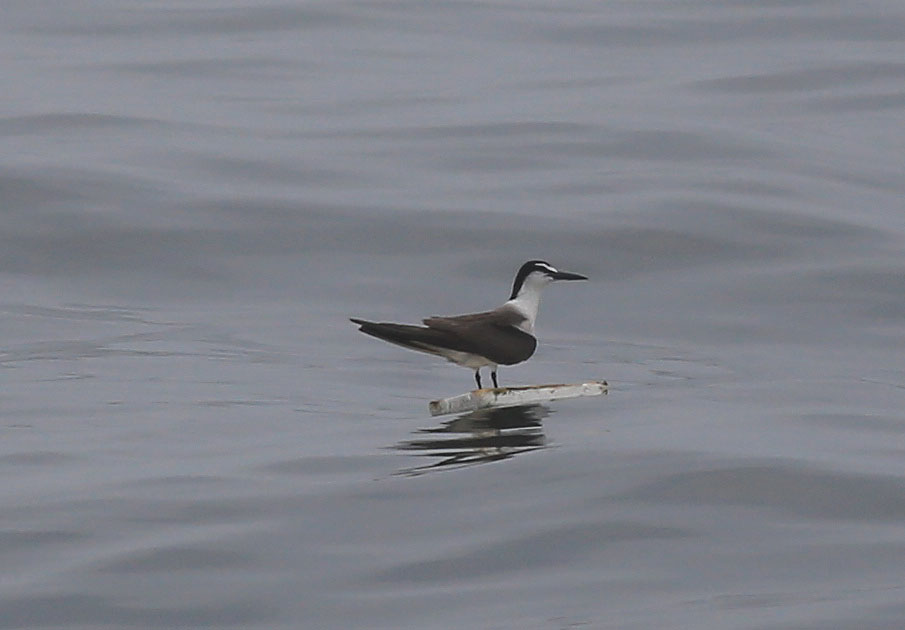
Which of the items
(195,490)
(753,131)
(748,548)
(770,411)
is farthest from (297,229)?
(748,548)

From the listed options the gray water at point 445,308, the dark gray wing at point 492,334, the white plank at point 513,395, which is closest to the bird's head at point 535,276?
the dark gray wing at point 492,334

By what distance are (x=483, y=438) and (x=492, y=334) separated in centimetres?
126

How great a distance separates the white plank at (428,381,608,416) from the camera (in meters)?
14.4

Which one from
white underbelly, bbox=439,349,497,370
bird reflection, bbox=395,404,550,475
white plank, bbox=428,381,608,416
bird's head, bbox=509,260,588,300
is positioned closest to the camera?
bird reflection, bbox=395,404,550,475

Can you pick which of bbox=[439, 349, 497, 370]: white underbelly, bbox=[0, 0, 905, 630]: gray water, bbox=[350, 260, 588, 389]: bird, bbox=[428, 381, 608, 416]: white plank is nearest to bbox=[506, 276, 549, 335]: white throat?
bbox=[350, 260, 588, 389]: bird

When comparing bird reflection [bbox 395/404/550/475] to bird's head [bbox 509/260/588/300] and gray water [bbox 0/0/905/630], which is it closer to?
gray water [bbox 0/0/905/630]

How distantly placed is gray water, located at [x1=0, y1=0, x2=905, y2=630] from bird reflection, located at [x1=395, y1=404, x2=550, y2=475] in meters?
0.04

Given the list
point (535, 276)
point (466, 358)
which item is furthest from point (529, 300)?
point (466, 358)

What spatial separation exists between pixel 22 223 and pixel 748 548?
1692cm

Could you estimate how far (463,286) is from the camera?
23.9m

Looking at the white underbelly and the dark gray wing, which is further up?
the dark gray wing

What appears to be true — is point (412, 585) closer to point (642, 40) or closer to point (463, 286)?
point (463, 286)

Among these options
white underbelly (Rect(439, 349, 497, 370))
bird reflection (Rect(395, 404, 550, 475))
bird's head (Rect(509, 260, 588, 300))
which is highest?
bird's head (Rect(509, 260, 588, 300))

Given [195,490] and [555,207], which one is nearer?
[195,490]
